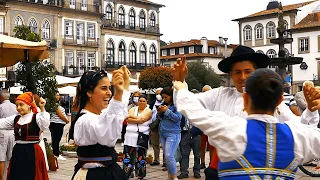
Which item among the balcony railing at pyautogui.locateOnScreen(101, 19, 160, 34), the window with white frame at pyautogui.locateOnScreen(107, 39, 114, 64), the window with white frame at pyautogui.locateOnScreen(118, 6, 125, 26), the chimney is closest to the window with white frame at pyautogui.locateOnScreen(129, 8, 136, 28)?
the balcony railing at pyautogui.locateOnScreen(101, 19, 160, 34)

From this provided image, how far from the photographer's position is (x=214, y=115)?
2721 mm

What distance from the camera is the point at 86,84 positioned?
4223 millimetres

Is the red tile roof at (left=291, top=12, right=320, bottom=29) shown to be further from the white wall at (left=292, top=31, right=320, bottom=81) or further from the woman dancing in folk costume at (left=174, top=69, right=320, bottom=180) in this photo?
the woman dancing in folk costume at (left=174, top=69, right=320, bottom=180)

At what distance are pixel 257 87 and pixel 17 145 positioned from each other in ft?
15.8

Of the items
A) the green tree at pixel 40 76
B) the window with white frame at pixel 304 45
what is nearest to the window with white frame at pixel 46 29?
the window with white frame at pixel 304 45

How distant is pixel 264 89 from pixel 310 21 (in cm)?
5311

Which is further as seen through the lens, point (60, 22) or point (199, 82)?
point (199, 82)

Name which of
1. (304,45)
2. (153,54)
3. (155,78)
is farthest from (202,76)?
(155,78)

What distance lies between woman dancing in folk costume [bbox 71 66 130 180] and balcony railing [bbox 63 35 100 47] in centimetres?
4347

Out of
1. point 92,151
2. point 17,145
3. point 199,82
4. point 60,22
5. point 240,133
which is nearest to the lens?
point 240,133

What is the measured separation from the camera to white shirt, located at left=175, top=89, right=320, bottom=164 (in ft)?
8.59

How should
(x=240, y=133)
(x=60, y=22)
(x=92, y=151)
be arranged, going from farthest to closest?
(x=60, y=22) < (x=92, y=151) < (x=240, y=133)

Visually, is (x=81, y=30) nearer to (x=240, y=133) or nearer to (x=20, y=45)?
(x=20, y=45)

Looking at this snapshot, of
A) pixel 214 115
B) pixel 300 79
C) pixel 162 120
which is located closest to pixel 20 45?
pixel 162 120
